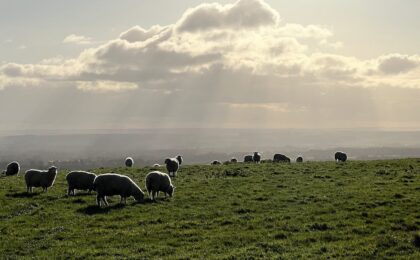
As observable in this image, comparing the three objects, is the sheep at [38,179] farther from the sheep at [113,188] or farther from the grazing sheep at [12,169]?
the grazing sheep at [12,169]

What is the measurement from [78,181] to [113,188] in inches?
205

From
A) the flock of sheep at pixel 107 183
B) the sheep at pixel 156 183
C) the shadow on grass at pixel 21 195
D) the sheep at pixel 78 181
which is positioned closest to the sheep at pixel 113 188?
the flock of sheep at pixel 107 183

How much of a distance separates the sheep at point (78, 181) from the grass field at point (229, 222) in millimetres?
650

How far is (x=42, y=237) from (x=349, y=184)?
77.3ft

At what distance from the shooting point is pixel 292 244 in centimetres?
1947

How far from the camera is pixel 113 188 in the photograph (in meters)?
28.7

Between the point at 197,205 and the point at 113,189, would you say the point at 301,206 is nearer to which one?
the point at 197,205

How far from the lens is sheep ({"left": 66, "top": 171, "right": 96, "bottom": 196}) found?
3241cm

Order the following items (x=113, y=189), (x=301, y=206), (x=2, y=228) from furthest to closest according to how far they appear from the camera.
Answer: (x=113, y=189) < (x=301, y=206) < (x=2, y=228)

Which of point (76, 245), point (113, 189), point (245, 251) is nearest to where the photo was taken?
point (245, 251)

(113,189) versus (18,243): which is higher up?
(113,189)

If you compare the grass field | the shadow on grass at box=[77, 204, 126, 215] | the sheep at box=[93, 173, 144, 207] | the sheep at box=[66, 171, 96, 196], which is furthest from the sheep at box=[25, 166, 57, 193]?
the shadow on grass at box=[77, 204, 126, 215]

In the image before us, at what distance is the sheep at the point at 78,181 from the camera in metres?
32.4

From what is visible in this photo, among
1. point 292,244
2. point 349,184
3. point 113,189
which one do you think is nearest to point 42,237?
point 113,189
